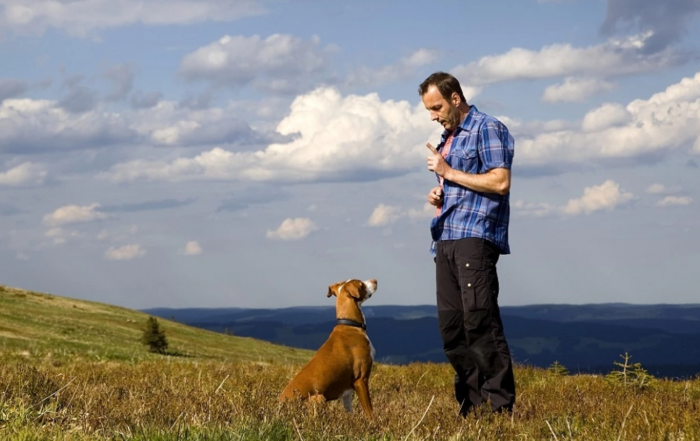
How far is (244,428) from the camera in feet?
18.1

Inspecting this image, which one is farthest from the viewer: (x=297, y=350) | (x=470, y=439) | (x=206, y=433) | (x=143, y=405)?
(x=297, y=350)

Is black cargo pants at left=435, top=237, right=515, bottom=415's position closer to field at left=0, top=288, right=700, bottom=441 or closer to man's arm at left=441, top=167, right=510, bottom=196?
field at left=0, top=288, right=700, bottom=441

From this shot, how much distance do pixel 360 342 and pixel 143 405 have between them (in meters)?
2.37

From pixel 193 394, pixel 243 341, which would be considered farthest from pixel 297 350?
pixel 193 394

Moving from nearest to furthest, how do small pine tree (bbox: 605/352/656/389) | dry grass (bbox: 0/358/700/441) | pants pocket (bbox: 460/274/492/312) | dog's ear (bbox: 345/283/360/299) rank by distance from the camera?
dry grass (bbox: 0/358/700/441) < pants pocket (bbox: 460/274/492/312) < dog's ear (bbox: 345/283/360/299) < small pine tree (bbox: 605/352/656/389)

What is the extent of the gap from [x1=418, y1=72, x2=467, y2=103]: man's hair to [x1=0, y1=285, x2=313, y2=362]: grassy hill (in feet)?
67.8

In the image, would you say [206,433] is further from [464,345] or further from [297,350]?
[297,350]

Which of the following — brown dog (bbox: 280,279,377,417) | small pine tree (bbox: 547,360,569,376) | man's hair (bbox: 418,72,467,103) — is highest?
man's hair (bbox: 418,72,467,103)

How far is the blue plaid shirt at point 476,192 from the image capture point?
Answer: 768 cm

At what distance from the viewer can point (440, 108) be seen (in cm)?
791

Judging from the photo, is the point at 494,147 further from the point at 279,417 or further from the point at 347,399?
the point at 279,417

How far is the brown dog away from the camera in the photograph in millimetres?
7758

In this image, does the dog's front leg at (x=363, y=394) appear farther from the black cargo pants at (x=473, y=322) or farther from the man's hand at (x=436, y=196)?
Answer: the man's hand at (x=436, y=196)

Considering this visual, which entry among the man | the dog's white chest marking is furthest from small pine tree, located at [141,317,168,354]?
the man
